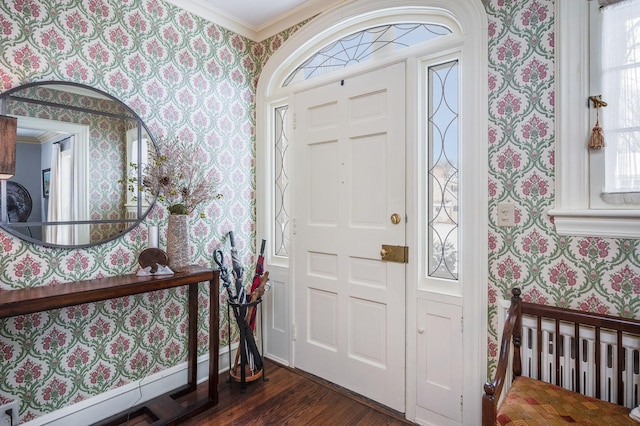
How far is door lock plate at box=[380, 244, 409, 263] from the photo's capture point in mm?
2109

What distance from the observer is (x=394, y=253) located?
2.15 m

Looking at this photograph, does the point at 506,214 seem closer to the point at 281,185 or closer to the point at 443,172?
the point at 443,172

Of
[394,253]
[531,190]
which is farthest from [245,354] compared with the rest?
[531,190]

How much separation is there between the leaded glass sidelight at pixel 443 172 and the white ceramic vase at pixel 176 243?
155 cm

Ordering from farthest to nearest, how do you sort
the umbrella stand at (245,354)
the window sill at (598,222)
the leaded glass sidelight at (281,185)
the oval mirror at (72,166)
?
1. the leaded glass sidelight at (281,185)
2. the umbrella stand at (245,354)
3. the oval mirror at (72,166)
4. the window sill at (598,222)

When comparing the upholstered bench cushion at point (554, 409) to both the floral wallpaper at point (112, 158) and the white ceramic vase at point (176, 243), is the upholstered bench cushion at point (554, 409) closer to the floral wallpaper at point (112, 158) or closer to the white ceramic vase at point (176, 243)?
the white ceramic vase at point (176, 243)

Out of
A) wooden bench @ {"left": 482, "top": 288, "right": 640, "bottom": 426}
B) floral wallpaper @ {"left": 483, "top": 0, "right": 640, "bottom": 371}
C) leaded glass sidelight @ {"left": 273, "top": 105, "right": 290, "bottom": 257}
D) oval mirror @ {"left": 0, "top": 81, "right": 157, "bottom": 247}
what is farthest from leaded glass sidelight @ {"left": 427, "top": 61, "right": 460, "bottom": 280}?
oval mirror @ {"left": 0, "top": 81, "right": 157, "bottom": 247}

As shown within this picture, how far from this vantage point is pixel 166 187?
7.50 feet

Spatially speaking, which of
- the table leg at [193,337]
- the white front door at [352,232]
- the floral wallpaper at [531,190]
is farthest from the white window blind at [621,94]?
the table leg at [193,337]

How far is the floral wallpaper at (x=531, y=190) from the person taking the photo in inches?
61.5

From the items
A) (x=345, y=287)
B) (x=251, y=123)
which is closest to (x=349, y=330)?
(x=345, y=287)

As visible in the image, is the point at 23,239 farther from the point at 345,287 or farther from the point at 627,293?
the point at 627,293

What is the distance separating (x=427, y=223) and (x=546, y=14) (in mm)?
1192

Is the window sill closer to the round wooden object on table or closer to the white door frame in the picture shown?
the white door frame
